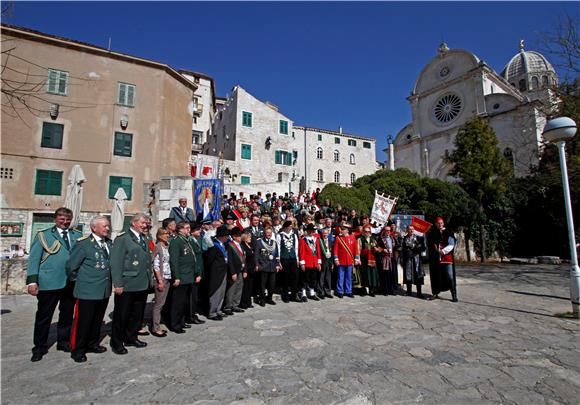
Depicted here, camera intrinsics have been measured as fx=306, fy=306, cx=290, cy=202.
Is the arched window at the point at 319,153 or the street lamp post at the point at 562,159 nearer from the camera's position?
the street lamp post at the point at 562,159

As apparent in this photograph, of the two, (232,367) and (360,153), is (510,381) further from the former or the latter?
(360,153)

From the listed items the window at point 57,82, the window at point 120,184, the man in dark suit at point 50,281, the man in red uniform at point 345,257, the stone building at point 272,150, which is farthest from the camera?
the stone building at point 272,150

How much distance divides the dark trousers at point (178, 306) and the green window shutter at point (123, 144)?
17462 millimetres

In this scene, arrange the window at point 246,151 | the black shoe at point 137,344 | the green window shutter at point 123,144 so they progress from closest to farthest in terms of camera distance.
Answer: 1. the black shoe at point 137,344
2. the green window shutter at point 123,144
3. the window at point 246,151

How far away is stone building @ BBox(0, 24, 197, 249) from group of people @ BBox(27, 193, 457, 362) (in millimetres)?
10997

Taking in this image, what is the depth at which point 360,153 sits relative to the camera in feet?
156

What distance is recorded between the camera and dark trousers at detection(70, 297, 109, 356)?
405 cm

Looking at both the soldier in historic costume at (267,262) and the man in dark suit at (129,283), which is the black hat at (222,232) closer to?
the soldier in historic costume at (267,262)

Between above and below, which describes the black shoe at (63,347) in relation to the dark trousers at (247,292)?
below

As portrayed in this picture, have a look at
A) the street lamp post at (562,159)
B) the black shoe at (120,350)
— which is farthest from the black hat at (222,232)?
the street lamp post at (562,159)

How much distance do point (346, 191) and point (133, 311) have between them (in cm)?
1831

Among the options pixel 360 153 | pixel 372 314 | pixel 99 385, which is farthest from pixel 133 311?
pixel 360 153

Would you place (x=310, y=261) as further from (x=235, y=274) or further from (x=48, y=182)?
(x=48, y=182)

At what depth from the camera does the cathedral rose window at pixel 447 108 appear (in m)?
39.8
